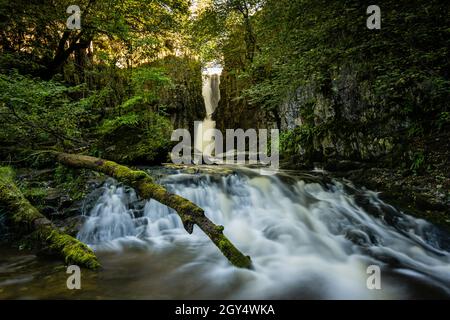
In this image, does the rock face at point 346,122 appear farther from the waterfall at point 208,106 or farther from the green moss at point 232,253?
the waterfall at point 208,106

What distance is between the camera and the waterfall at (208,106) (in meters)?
21.7

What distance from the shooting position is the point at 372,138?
811 centimetres

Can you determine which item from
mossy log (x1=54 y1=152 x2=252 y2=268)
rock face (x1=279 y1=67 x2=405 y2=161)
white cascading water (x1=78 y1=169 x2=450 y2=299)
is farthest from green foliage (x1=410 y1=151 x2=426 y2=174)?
mossy log (x1=54 y1=152 x2=252 y2=268)

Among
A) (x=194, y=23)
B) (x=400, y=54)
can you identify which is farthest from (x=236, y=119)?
(x=400, y=54)

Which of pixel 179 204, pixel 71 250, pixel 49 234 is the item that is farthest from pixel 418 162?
pixel 49 234

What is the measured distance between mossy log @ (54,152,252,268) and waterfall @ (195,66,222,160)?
1677cm

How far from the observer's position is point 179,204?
3.25 metres

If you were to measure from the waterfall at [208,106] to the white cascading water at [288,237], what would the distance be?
14063mm

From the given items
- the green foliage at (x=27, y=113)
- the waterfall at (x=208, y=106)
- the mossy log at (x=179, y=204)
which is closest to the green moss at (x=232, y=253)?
the mossy log at (x=179, y=204)

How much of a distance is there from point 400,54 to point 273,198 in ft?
13.4

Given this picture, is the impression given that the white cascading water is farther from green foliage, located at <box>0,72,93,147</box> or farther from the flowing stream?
green foliage, located at <box>0,72,93,147</box>

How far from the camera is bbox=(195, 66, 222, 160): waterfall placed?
21.7 m

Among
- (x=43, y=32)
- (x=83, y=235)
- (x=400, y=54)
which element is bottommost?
(x=83, y=235)
